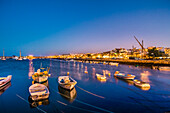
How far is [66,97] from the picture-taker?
1638 centimetres

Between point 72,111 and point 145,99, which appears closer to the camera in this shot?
point 72,111

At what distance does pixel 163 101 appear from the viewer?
1509 centimetres

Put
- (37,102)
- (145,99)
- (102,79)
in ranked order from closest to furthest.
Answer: (37,102)
(145,99)
(102,79)

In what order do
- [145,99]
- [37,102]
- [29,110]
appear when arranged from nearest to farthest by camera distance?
[29,110] → [37,102] → [145,99]

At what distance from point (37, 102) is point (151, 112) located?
14134 millimetres

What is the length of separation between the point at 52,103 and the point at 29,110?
2796 mm

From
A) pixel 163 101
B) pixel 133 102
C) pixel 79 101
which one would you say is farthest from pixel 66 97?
pixel 163 101

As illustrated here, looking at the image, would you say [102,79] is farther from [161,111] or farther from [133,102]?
[161,111]

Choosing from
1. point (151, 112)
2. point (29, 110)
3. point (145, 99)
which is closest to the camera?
point (151, 112)

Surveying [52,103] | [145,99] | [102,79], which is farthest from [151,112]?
[102,79]

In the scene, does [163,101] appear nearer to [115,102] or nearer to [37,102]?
[115,102]

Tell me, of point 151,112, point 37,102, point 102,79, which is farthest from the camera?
point 102,79

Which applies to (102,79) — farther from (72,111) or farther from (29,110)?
(29,110)

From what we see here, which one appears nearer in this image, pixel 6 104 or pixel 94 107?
pixel 94 107
